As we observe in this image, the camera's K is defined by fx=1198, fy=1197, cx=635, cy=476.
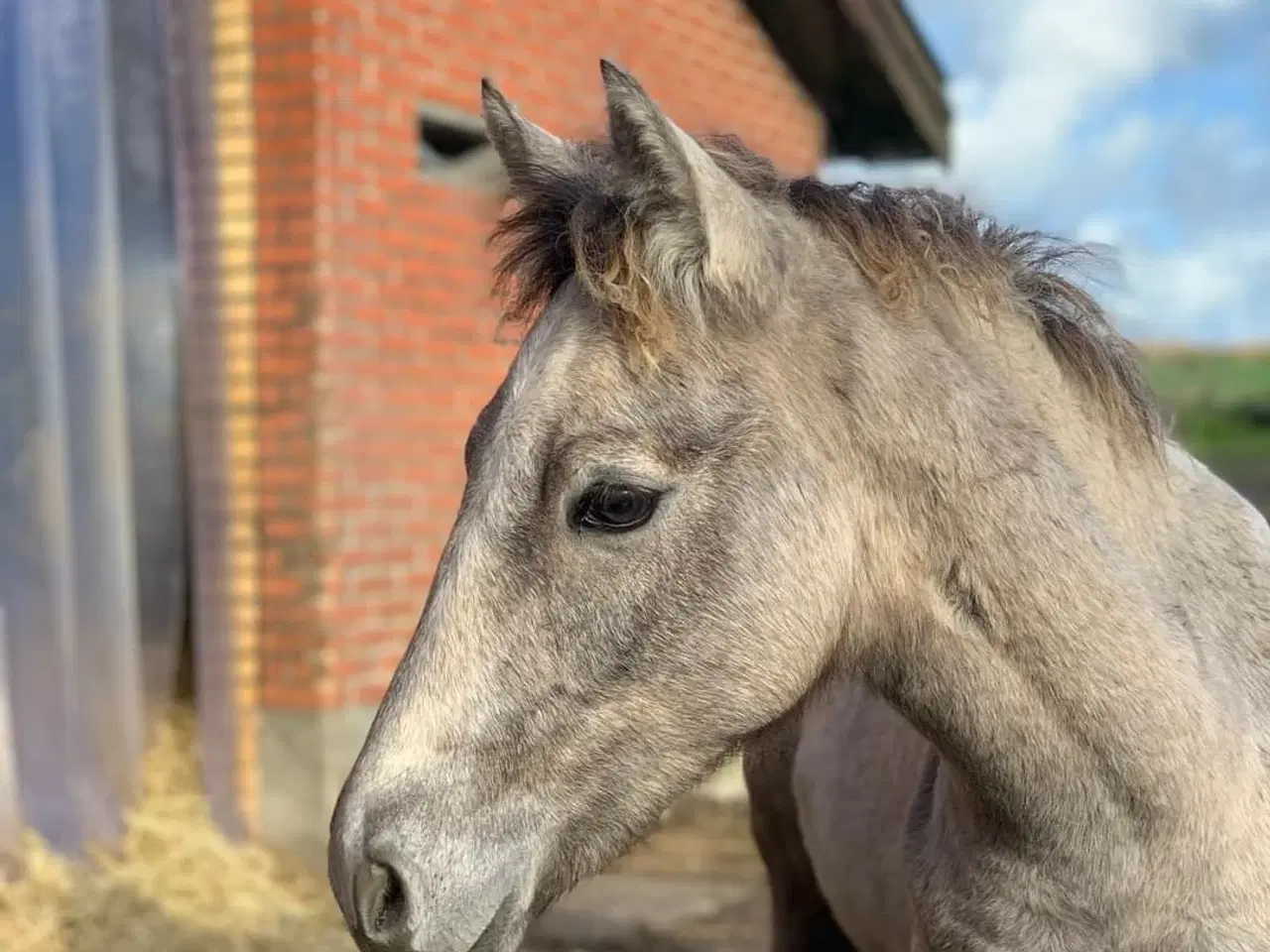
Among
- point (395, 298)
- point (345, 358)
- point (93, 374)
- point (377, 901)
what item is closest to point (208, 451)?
point (93, 374)

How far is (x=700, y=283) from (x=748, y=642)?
51 cm

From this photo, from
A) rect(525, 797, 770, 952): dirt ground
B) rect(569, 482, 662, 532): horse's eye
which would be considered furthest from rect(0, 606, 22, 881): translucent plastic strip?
rect(569, 482, 662, 532): horse's eye

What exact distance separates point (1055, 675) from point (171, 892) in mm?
3823

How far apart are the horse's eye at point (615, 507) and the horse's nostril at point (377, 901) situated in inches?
21.6

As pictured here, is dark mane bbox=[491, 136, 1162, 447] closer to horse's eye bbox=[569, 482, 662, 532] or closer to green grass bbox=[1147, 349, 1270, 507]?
horse's eye bbox=[569, 482, 662, 532]

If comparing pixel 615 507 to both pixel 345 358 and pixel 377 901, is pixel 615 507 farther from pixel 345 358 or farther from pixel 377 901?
pixel 345 358

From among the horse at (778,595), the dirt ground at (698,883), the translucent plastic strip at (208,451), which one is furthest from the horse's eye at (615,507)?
the translucent plastic strip at (208,451)

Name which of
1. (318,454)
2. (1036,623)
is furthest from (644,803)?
(318,454)

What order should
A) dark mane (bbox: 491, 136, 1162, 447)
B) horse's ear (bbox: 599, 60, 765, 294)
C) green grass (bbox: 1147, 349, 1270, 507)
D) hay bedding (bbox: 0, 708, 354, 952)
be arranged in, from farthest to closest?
green grass (bbox: 1147, 349, 1270, 507), hay bedding (bbox: 0, 708, 354, 952), dark mane (bbox: 491, 136, 1162, 447), horse's ear (bbox: 599, 60, 765, 294)

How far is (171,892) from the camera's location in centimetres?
446

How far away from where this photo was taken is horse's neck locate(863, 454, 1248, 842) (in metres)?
1.71

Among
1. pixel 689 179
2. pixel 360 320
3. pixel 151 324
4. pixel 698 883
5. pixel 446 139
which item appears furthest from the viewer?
pixel 446 139

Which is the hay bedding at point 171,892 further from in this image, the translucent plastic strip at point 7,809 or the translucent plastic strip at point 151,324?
the translucent plastic strip at point 151,324

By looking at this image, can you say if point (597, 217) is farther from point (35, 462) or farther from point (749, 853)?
point (749, 853)
